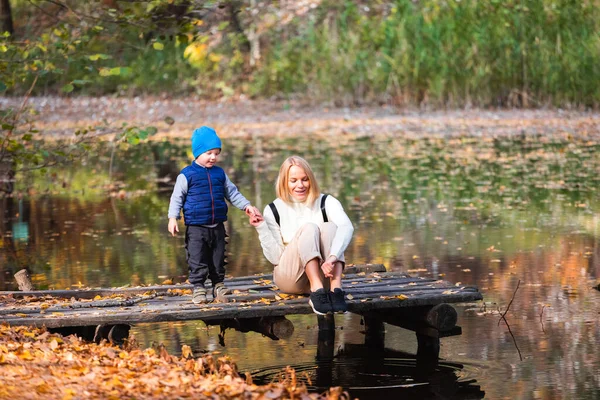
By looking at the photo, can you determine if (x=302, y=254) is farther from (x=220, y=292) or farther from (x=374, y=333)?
(x=374, y=333)

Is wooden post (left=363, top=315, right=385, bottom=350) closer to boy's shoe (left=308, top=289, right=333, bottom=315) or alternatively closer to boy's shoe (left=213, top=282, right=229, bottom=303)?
boy's shoe (left=308, top=289, right=333, bottom=315)

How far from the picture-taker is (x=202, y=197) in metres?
7.70

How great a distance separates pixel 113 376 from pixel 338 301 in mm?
1747

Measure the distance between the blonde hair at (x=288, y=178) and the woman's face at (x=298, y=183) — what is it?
0.05 feet

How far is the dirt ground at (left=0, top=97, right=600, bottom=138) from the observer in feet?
77.2

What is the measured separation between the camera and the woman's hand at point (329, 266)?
733cm

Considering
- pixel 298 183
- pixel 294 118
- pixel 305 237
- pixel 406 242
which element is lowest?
pixel 406 242

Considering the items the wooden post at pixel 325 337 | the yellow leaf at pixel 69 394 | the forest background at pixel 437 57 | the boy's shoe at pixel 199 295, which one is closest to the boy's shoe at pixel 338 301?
the wooden post at pixel 325 337

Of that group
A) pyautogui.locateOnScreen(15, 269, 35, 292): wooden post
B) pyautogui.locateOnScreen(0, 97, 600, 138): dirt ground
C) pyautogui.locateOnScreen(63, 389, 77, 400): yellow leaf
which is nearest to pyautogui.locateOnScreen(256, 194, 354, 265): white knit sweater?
pyautogui.locateOnScreen(15, 269, 35, 292): wooden post

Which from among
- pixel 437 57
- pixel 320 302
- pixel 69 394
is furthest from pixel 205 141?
pixel 437 57

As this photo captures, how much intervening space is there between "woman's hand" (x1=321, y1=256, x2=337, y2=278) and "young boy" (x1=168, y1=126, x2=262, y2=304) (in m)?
0.55

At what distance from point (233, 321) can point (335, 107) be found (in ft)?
70.2

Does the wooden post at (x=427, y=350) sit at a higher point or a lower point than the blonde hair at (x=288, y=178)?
lower

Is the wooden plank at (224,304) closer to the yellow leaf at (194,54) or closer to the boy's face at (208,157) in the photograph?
the boy's face at (208,157)
